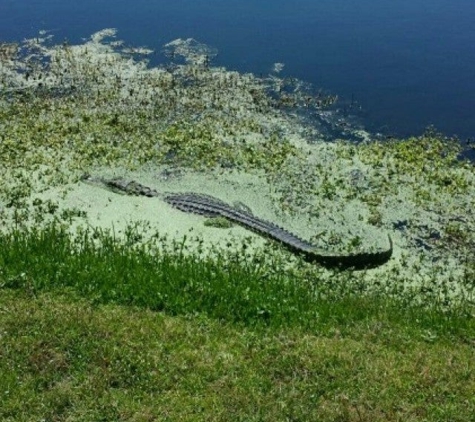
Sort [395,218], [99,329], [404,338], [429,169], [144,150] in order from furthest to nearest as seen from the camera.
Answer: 1. [144,150]
2. [429,169]
3. [395,218]
4. [404,338]
5. [99,329]

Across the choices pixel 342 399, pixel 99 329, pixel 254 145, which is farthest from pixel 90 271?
pixel 254 145

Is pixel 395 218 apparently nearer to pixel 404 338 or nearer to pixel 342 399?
pixel 404 338

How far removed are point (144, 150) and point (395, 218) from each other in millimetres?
4304

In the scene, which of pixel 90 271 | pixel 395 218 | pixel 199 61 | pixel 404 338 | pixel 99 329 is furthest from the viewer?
pixel 199 61

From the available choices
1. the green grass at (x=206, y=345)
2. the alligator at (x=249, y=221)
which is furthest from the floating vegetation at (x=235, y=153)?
the green grass at (x=206, y=345)

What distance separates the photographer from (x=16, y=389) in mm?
4793

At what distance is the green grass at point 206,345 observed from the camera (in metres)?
4.76

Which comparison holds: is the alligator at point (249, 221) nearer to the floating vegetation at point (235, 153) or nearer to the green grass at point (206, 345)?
the floating vegetation at point (235, 153)

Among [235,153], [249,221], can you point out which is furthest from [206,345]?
[235,153]

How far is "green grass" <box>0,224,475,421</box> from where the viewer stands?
15.6ft

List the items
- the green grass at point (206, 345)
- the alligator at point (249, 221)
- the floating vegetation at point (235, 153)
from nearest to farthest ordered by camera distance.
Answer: the green grass at point (206, 345) < the alligator at point (249, 221) < the floating vegetation at point (235, 153)

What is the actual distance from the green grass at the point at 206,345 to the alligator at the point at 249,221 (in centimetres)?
73

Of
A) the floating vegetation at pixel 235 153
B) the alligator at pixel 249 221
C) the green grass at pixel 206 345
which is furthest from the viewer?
the floating vegetation at pixel 235 153

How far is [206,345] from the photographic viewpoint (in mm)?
5453
